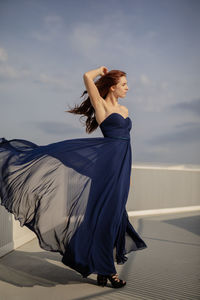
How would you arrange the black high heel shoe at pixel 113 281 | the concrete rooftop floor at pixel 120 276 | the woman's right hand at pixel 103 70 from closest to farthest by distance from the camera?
the concrete rooftop floor at pixel 120 276 → the black high heel shoe at pixel 113 281 → the woman's right hand at pixel 103 70

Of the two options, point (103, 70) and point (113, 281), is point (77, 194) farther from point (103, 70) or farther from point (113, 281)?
point (103, 70)

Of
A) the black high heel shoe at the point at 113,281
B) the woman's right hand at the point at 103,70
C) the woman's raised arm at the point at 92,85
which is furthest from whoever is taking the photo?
the woman's right hand at the point at 103,70

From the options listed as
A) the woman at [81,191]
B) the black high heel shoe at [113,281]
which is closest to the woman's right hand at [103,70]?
the woman at [81,191]

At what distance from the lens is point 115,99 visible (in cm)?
272

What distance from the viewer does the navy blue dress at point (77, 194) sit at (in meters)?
2.24

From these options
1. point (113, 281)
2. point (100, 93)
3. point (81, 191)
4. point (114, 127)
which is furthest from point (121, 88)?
point (113, 281)

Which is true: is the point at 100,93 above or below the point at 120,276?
above

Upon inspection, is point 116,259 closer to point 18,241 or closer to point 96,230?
point 96,230

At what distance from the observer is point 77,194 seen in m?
2.36

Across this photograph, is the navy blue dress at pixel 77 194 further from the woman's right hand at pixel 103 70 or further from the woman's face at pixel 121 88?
the woman's right hand at pixel 103 70

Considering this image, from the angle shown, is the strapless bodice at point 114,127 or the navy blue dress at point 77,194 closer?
the navy blue dress at point 77,194

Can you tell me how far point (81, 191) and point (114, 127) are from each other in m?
0.57

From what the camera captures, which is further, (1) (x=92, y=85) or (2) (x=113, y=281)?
(1) (x=92, y=85)

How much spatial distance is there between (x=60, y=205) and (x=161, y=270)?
1166mm
